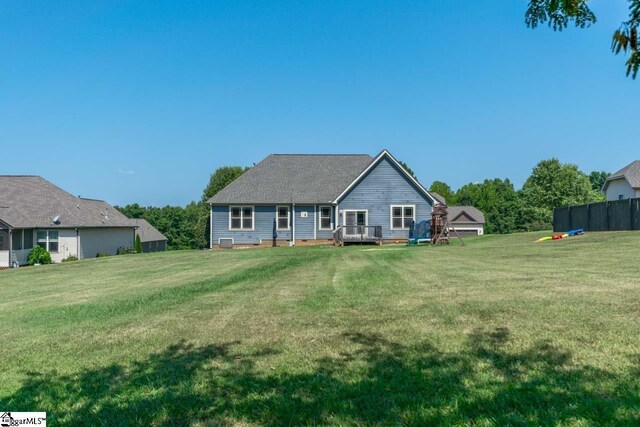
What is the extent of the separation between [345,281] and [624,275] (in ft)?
20.1

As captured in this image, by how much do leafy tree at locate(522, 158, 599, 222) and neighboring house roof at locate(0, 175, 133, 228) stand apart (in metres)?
57.3

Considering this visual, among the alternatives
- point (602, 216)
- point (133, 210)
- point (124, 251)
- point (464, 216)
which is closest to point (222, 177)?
point (124, 251)

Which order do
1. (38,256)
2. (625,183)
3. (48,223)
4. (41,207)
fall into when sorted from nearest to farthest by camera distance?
(38,256), (48,223), (41,207), (625,183)

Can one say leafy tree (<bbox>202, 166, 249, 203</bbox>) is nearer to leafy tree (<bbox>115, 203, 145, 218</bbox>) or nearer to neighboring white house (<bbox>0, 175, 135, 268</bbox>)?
neighboring white house (<bbox>0, 175, 135, 268</bbox>)

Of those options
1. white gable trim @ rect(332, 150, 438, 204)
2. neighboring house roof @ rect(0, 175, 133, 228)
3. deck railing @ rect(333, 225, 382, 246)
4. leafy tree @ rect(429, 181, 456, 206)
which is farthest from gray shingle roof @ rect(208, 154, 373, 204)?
leafy tree @ rect(429, 181, 456, 206)

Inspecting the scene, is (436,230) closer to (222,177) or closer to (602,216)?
(602,216)

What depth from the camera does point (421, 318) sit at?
707 centimetres

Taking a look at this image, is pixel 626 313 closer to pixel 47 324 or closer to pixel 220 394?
pixel 220 394

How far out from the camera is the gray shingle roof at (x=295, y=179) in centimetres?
3472

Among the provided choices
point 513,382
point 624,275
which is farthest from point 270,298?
point 624,275

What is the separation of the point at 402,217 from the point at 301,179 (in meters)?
8.17

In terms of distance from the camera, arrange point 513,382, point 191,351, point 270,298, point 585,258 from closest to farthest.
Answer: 1. point 513,382
2. point 191,351
3. point 270,298
4. point 585,258

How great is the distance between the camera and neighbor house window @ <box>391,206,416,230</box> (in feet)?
112

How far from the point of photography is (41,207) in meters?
38.0
